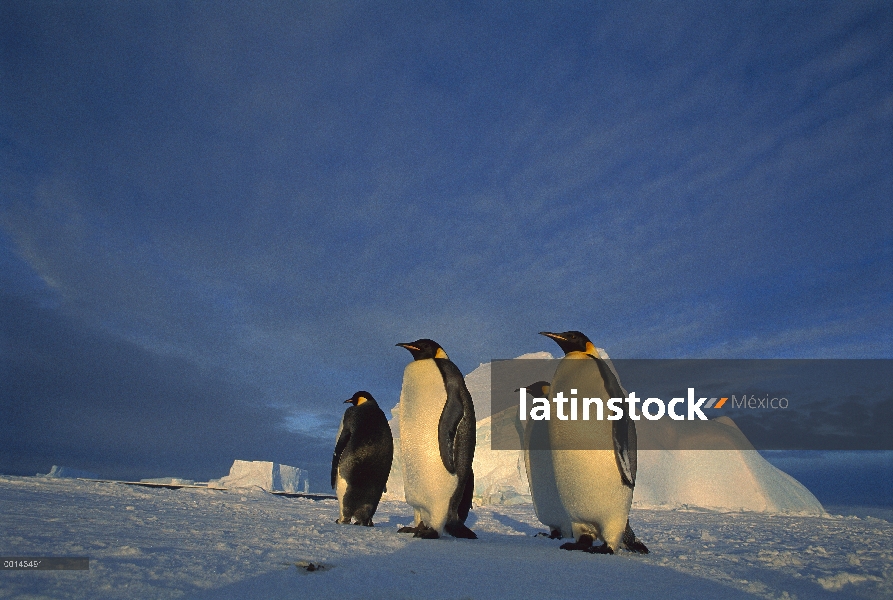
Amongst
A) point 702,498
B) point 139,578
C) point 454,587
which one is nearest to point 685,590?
point 454,587

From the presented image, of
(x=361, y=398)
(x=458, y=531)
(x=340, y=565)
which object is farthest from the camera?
(x=361, y=398)

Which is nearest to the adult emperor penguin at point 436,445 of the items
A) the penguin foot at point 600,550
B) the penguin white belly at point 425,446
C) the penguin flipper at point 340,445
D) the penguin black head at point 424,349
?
the penguin white belly at point 425,446

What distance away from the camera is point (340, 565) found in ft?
9.89

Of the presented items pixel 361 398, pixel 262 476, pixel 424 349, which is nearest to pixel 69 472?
pixel 262 476

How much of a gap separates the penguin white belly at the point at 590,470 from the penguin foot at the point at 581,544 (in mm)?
125

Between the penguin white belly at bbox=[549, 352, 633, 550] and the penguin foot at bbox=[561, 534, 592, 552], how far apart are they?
0.41 feet

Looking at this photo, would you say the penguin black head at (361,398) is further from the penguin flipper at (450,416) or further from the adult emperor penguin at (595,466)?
the adult emperor penguin at (595,466)

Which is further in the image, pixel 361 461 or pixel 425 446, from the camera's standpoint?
pixel 361 461

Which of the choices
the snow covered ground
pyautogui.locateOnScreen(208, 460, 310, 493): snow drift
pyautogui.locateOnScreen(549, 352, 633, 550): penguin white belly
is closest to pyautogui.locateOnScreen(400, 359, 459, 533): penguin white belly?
the snow covered ground

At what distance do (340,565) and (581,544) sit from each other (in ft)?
7.28

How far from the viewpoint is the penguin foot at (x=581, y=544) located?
14.4 ft

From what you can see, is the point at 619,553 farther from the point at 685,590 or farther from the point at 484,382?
the point at 484,382

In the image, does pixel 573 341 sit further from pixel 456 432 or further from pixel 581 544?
pixel 581 544

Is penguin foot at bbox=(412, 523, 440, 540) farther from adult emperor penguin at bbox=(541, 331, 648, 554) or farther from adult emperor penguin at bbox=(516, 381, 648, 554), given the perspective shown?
adult emperor penguin at bbox=(516, 381, 648, 554)
